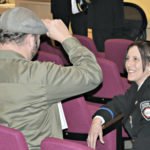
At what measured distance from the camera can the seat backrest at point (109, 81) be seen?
221 cm

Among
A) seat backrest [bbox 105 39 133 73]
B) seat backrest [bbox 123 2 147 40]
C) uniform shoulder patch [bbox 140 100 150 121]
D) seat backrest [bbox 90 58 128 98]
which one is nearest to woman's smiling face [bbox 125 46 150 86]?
uniform shoulder patch [bbox 140 100 150 121]

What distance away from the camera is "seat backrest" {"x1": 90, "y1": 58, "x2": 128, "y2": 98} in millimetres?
2205

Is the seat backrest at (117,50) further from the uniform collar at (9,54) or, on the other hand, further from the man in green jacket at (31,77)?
the uniform collar at (9,54)

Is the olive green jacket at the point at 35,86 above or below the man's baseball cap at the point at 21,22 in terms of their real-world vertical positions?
below

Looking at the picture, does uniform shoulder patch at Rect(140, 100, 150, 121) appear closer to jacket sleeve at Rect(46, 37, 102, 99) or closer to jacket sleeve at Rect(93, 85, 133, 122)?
jacket sleeve at Rect(93, 85, 133, 122)

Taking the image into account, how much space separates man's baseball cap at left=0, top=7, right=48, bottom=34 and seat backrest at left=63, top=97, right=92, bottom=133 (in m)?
0.56

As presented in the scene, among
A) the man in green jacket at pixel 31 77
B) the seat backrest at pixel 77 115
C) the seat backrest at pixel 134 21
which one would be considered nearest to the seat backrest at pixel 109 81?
the seat backrest at pixel 77 115

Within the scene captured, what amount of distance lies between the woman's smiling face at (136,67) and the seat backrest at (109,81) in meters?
0.34

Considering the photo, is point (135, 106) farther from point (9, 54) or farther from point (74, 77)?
point (9, 54)

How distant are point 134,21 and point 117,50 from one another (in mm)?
1695

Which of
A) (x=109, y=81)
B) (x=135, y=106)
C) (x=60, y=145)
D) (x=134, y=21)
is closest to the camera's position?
(x=60, y=145)

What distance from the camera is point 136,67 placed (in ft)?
5.90

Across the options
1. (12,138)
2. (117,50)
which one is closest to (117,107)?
(12,138)

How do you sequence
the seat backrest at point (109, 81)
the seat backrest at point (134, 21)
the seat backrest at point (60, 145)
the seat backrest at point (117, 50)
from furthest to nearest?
the seat backrest at point (134, 21), the seat backrest at point (117, 50), the seat backrest at point (109, 81), the seat backrest at point (60, 145)
